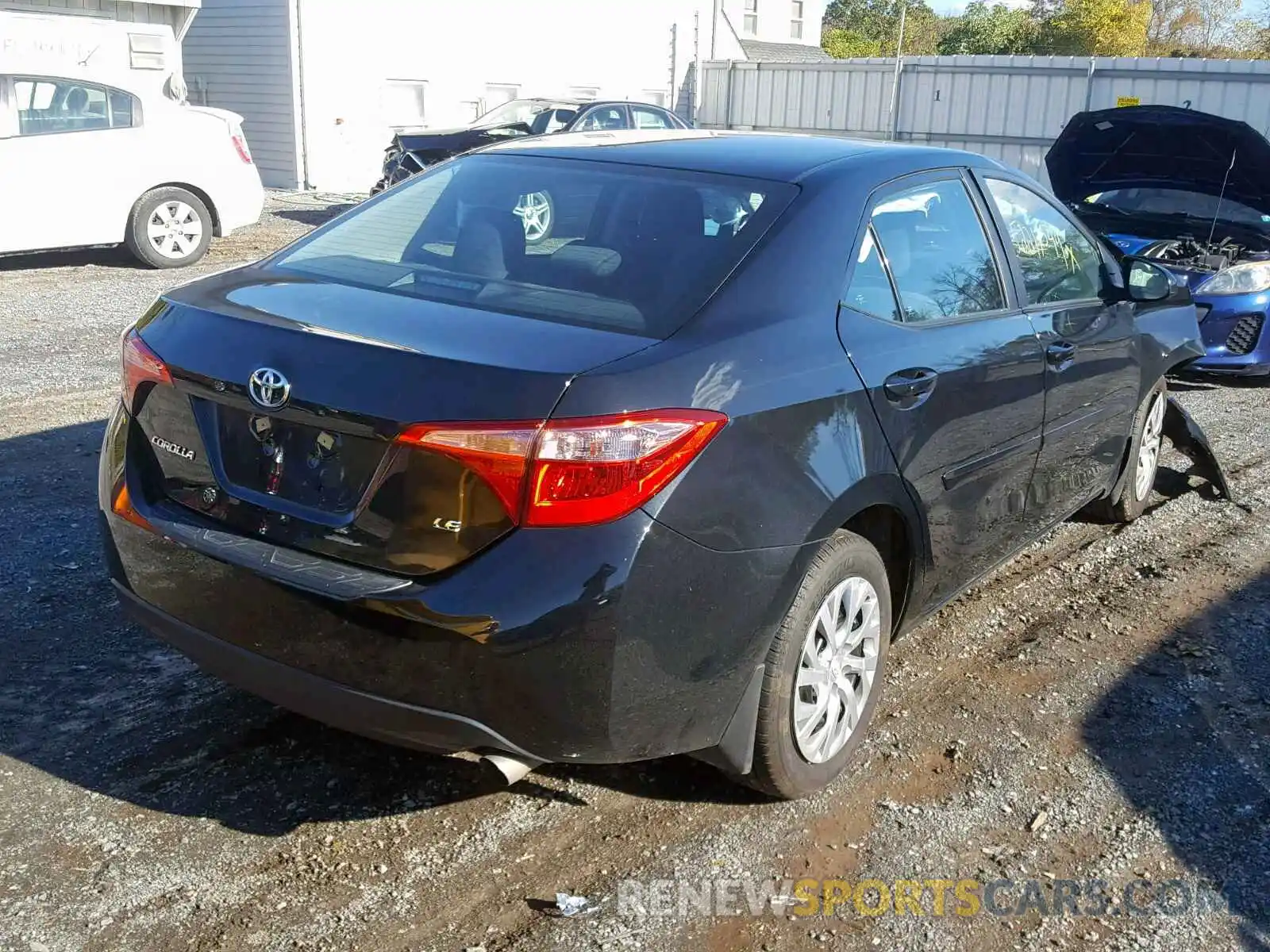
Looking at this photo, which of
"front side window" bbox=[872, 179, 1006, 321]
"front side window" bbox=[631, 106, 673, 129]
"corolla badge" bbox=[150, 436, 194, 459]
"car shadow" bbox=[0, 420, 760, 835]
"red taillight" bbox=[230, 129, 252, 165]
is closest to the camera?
"corolla badge" bbox=[150, 436, 194, 459]

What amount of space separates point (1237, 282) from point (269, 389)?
24.3 ft

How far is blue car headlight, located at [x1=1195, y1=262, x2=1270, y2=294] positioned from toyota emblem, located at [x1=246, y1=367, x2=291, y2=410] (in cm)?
719

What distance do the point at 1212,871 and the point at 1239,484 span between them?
3.76 m

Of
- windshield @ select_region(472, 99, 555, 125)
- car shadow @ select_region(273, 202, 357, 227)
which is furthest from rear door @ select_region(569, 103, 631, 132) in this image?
car shadow @ select_region(273, 202, 357, 227)

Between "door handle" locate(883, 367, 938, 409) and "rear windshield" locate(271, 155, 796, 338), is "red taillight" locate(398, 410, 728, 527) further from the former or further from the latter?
"door handle" locate(883, 367, 938, 409)

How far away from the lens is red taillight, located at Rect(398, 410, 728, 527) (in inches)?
105

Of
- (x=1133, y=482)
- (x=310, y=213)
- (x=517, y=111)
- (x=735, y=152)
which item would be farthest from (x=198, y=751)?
(x=517, y=111)

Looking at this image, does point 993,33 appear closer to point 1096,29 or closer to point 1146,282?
point 1096,29

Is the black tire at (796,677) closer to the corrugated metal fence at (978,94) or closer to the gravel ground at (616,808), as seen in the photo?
the gravel ground at (616,808)

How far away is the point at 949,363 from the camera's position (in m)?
3.67

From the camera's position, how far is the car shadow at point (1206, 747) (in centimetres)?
328

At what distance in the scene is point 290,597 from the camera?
9.32 ft

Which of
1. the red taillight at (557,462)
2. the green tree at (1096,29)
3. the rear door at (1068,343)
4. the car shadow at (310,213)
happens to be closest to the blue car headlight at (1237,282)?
the rear door at (1068,343)

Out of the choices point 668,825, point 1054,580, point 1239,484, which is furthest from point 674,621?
point 1239,484
